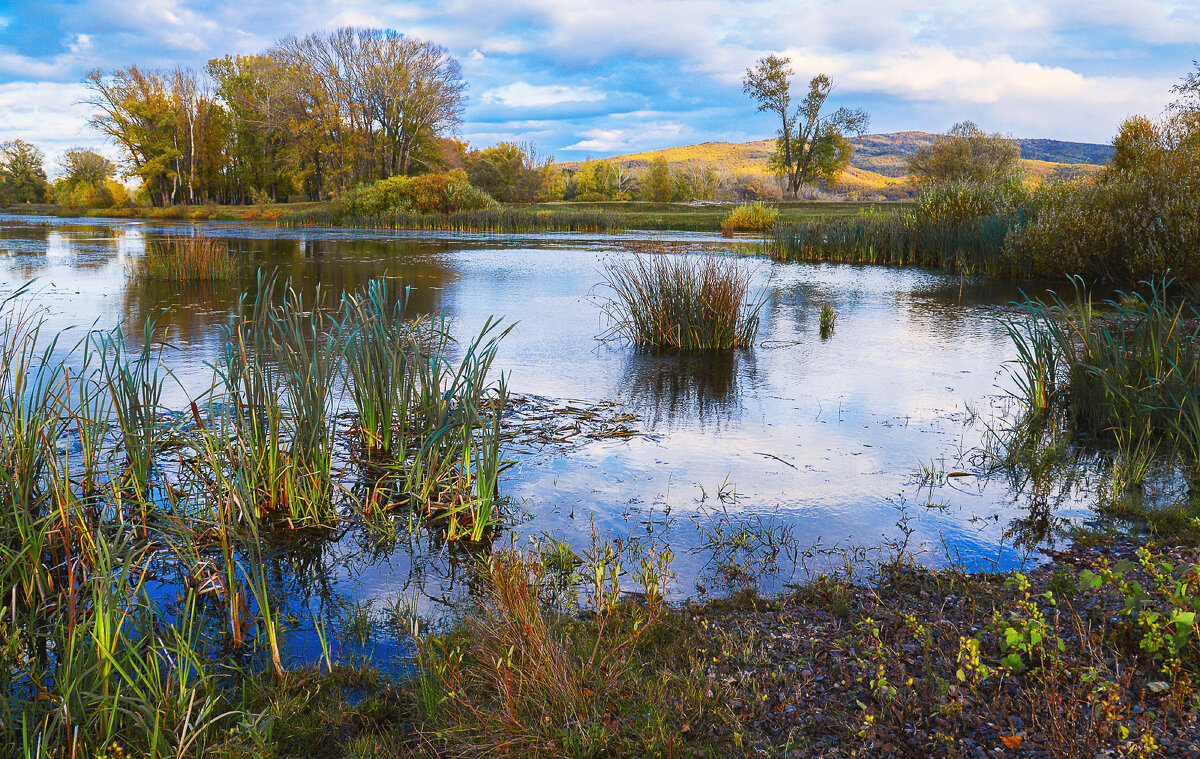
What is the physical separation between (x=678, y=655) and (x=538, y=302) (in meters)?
10.8

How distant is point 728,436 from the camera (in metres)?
5.90

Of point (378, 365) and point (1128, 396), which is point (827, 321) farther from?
point (378, 365)

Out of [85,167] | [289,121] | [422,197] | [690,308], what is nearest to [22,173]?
[85,167]

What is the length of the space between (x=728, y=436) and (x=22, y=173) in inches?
3989

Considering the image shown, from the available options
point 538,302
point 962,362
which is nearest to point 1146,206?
point 962,362

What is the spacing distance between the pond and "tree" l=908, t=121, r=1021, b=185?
153ft

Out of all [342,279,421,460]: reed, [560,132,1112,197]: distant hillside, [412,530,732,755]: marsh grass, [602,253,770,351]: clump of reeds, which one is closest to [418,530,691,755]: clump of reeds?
[412,530,732,755]: marsh grass

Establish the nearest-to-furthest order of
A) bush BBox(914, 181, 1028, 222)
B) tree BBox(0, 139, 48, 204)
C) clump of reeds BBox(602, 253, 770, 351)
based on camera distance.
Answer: clump of reeds BBox(602, 253, 770, 351) → bush BBox(914, 181, 1028, 222) → tree BBox(0, 139, 48, 204)

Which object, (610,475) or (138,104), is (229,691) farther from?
(138,104)

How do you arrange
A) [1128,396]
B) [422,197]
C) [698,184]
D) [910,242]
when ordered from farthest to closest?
[698,184] < [422,197] < [910,242] < [1128,396]

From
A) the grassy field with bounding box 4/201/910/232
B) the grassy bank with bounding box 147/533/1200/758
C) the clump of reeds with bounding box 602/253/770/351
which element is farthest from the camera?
the grassy field with bounding box 4/201/910/232

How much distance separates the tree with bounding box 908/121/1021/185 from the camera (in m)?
55.1

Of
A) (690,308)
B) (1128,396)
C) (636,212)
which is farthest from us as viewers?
(636,212)

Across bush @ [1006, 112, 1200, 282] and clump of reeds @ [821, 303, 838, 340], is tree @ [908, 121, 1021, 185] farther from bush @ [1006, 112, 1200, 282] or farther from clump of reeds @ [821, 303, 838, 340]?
clump of reeds @ [821, 303, 838, 340]
